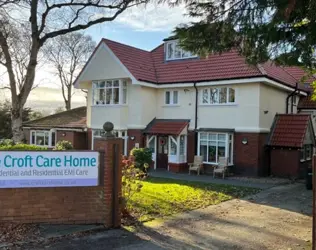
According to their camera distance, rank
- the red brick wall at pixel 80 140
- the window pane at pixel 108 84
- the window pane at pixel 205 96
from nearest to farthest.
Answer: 1. the window pane at pixel 205 96
2. the window pane at pixel 108 84
3. the red brick wall at pixel 80 140

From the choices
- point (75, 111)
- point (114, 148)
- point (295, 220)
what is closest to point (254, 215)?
point (295, 220)

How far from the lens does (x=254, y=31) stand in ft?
20.6

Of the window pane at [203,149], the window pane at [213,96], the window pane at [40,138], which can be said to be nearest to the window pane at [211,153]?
the window pane at [203,149]

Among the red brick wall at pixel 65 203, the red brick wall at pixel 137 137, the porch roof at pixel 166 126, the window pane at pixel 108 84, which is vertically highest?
the window pane at pixel 108 84

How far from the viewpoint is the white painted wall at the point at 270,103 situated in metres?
19.7

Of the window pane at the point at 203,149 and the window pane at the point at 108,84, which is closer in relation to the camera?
the window pane at the point at 203,149

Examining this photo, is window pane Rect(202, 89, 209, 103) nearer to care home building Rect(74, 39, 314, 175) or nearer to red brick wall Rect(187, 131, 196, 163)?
care home building Rect(74, 39, 314, 175)

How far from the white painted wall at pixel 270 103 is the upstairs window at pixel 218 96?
1.59 m

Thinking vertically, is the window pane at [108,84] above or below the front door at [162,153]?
above

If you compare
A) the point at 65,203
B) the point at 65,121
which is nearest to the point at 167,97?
the point at 65,121

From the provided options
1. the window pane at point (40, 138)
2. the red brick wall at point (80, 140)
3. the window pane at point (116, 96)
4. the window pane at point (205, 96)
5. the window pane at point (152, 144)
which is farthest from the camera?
the window pane at point (40, 138)

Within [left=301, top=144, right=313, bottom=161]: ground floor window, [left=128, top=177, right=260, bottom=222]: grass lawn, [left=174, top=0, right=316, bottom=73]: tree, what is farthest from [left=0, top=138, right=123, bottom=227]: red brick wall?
[left=301, top=144, right=313, bottom=161]: ground floor window

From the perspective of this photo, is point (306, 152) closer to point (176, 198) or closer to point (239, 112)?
point (239, 112)

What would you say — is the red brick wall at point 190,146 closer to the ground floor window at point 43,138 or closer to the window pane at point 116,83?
the window pane at point 116,83
